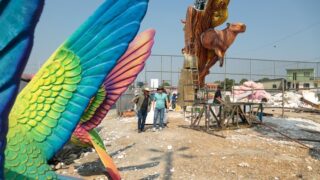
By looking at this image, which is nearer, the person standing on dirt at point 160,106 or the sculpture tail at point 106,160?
the sculpture tail at point 106,160

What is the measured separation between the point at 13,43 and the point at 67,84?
116 centimetres

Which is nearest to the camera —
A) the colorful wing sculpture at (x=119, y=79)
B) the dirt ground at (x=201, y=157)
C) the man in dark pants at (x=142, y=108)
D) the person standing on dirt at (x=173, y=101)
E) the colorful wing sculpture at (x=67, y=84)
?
the colorful wing sculpture at (x=67, y=84)

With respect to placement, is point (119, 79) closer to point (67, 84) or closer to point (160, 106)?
point (67, 84)

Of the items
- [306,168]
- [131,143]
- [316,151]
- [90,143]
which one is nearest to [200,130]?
[131,143]

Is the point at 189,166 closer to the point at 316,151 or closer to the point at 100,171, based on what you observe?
the point at 100,171

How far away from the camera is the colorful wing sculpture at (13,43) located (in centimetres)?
107

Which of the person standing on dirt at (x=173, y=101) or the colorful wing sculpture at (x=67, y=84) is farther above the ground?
the colorful wing sculpture at (x=67, y=84)

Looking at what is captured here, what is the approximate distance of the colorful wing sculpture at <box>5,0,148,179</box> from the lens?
2.04 m

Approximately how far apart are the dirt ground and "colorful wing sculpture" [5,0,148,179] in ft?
10.3

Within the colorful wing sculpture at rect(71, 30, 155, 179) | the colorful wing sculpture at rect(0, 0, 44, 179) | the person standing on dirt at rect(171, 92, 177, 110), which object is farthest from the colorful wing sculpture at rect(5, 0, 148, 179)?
the person standing on dirt at rect(171, 92, 177, 110)

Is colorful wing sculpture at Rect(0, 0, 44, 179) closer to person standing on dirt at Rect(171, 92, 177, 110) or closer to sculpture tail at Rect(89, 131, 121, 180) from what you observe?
sculpture tail at Rect(89, 131, 121, 180)

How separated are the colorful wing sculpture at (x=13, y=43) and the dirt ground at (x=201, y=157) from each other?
4122 mm

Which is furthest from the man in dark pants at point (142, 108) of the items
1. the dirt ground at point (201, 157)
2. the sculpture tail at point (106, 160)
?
the sculpture tail at point (106, 160)

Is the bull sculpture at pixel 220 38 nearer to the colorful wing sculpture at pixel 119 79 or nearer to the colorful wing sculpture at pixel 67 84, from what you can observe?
the colorful wing sculpture at pixel 119 79
